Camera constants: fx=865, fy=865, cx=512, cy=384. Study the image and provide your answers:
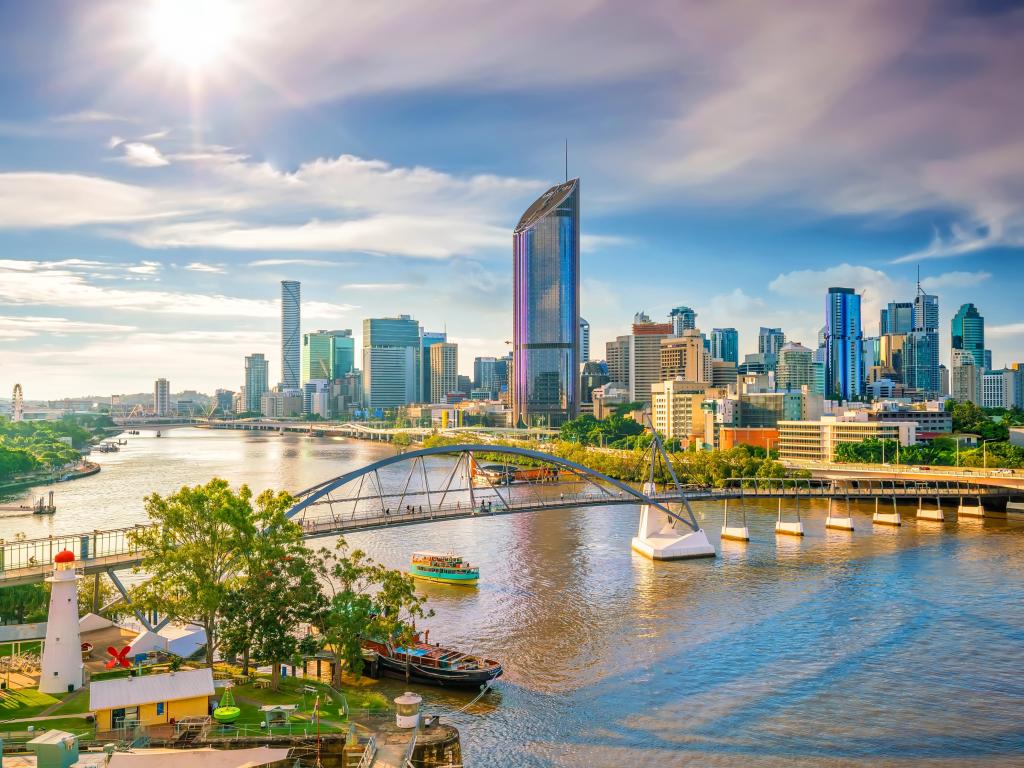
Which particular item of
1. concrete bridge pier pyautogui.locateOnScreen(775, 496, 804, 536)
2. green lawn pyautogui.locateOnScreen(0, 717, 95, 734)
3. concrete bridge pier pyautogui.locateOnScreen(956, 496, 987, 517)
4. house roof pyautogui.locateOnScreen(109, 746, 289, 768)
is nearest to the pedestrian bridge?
concrete bridge pier pyautogui.locateOnScreen(956, 496, 987, 517)

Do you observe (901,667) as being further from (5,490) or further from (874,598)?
(5,490)

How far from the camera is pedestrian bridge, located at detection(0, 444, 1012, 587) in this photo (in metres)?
35.1

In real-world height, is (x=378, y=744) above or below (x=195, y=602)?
below

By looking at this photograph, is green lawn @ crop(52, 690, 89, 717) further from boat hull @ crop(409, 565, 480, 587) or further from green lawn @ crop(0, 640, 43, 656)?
boat hull @ crop(409, 565, 480, 587)

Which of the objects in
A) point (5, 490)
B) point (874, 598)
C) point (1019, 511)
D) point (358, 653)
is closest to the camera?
point (358, 653)

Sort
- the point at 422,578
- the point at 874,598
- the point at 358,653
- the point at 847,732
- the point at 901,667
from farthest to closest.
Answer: the point at 422,578
the point at 874,598
the point at 901,667
the point at 358,653
the point at 847,732

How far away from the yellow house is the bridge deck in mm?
6243

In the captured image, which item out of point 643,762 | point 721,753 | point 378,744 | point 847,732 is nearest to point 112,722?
point 378,744

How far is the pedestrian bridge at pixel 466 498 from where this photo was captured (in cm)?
3509

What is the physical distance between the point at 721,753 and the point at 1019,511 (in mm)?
58332

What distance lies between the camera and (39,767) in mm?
18859

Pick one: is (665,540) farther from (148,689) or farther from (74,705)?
(74,705)

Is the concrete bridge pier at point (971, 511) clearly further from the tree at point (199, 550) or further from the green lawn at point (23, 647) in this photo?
the green lawn at point (23, 647)

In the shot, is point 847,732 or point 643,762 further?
point 847,732
